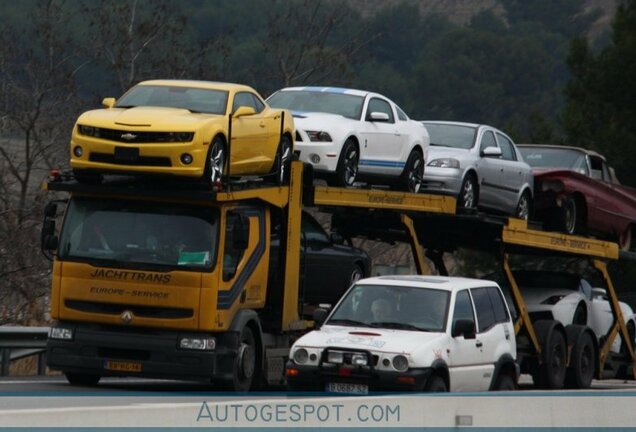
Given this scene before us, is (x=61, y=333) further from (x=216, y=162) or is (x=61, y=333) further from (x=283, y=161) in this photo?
(x=283, y=161)

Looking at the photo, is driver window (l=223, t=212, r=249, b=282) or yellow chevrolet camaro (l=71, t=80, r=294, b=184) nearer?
Result: yellow chevrolet camaro (l=71, t=80, r=294, b=184)

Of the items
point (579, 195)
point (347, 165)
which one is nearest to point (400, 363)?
point (347, 165)

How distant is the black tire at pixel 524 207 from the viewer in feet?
71.0

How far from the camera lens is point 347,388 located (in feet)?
48.2

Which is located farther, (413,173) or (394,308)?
(413,173)

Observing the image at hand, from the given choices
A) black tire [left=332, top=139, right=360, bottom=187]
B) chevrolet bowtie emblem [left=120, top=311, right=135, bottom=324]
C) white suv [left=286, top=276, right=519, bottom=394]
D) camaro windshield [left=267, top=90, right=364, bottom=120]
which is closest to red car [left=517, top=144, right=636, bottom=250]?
camaro windshield [left=267, top=90, right=364, bottom=120]

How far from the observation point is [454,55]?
116m

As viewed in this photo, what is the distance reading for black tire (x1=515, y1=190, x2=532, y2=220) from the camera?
71.0 feet

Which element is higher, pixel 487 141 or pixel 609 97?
pixel 609 97

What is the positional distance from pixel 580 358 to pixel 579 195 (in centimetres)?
271

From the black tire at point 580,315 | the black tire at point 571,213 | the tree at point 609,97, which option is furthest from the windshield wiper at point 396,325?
the tree at point 609,97

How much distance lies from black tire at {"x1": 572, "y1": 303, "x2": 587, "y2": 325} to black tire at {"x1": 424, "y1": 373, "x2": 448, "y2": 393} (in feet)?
26.3

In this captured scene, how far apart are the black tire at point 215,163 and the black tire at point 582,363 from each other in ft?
24.9

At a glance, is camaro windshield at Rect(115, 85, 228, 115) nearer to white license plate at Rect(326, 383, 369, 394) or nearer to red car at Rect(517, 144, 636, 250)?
Result: white license plate at Rect(326, 383, 369, 394)
